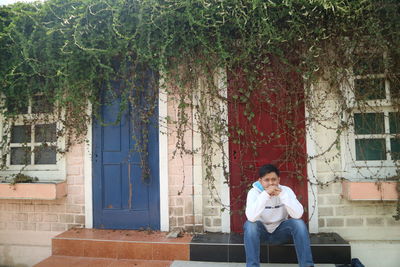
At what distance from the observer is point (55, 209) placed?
14.0 ft

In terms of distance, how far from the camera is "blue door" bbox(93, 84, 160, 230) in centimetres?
407

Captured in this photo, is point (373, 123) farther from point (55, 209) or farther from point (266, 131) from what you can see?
point (55, 209)

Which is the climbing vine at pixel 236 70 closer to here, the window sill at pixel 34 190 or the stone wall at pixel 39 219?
the stone wall at pixel 39 219

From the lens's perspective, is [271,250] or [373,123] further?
[373,123]

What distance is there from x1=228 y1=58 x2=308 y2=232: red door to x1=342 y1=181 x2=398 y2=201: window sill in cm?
57

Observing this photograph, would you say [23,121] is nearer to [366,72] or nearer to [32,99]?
[32,99]

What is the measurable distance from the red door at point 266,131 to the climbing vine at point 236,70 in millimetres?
14

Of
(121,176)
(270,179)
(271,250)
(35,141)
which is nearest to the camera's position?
(270,179)

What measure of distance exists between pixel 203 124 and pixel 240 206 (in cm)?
122

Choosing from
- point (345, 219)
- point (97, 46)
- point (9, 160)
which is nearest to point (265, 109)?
point (345, 219)

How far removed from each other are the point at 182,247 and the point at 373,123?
116 inches

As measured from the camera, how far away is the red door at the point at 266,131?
376 centimetres

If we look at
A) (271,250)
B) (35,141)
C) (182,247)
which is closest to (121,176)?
(182,247)

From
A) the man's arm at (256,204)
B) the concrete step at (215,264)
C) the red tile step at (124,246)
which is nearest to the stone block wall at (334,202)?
the concrete step at (215,264)
